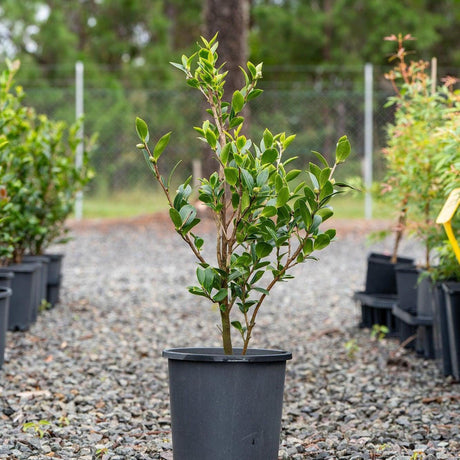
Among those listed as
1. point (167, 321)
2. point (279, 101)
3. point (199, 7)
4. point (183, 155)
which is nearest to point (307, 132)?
point (279, 101)

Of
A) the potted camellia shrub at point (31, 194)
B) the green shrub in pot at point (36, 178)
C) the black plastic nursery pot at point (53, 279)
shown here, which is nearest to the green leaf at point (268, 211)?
the potted camellia shrub at point (31, 194)

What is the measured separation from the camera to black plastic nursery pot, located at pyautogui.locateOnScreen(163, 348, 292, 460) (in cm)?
220

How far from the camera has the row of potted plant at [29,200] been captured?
429cm

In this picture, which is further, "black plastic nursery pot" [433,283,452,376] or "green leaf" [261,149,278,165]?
"black plastic nursery pot" [433,283,452,376]

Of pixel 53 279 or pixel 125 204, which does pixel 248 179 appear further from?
pixel 125 204

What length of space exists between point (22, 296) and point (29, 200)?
0.67m

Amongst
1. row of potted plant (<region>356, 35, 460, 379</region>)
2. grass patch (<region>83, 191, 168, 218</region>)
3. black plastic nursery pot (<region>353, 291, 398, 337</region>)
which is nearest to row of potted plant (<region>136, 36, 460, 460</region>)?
row of potted plant (<region>356, 35, 460, 379</region>)

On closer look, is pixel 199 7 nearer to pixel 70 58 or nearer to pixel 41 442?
pixel 70 58

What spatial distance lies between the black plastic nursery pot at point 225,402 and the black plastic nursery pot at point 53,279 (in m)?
3.38

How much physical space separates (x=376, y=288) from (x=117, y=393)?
206 cm

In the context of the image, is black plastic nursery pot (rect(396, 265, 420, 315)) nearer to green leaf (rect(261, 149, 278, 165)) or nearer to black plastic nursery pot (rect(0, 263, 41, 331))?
black plastic nursery pot (rect(0, 263, 41, 331))

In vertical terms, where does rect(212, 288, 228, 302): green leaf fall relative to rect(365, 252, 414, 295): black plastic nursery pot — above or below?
above

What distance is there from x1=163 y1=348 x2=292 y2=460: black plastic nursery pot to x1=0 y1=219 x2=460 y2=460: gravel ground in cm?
42

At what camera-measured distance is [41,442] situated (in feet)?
8.89
